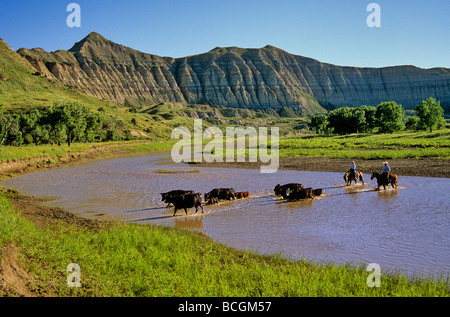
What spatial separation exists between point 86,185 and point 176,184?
24.9 ft

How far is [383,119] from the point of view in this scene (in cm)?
9138

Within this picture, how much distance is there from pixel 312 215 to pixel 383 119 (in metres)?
83.5

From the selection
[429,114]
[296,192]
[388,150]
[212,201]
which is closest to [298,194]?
[296,192]

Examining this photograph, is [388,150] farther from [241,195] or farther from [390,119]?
[390,119]

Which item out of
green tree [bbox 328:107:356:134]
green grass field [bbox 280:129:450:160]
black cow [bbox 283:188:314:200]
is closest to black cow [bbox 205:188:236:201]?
black cow [bbox 283:188:314:200]

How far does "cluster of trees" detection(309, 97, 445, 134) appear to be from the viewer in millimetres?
79575

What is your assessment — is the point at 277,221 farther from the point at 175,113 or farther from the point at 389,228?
the point at 175,113

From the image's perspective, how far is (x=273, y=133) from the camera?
141125 millimetres

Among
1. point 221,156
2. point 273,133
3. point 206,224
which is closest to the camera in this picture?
point 206,224

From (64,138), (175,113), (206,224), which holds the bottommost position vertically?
(206,224)

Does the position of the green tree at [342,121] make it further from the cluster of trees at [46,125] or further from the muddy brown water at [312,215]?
the muddy brown water at [312,215]

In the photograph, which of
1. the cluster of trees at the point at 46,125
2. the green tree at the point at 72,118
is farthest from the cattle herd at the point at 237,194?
the green tree at the point at 72,118

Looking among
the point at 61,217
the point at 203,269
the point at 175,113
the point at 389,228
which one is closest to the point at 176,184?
the point at 61,217

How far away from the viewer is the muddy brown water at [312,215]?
11.9m
